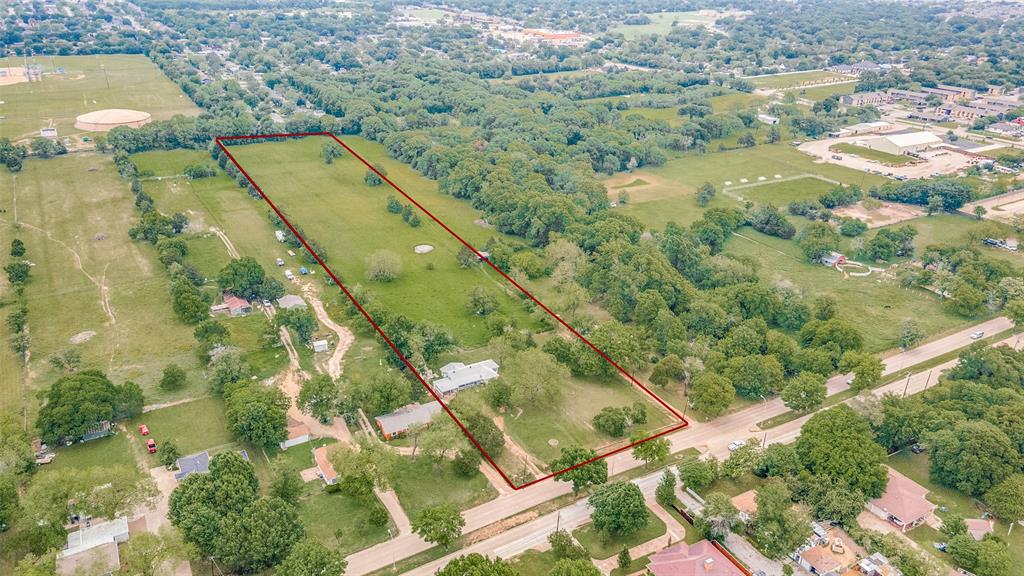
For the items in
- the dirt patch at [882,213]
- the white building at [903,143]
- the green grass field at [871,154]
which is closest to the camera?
the dirt patch at [882,213]

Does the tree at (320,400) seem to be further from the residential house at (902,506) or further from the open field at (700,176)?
the open field at (700,176)

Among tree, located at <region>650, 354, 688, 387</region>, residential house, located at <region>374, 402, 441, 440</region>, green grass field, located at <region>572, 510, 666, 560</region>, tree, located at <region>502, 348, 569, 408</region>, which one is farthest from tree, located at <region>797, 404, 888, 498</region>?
residential house, located at <region>374, 402, 441, 440</region>

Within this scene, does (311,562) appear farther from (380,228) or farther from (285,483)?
(380,228)

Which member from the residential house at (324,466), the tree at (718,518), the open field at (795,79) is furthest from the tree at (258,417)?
the open field at (795,79)

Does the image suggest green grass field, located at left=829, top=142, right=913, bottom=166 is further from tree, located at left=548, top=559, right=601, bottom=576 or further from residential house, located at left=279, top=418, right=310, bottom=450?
residential house, located at left=279, top=418, right=310, bottom=450

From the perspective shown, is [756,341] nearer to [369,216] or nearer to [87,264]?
[369,216]
